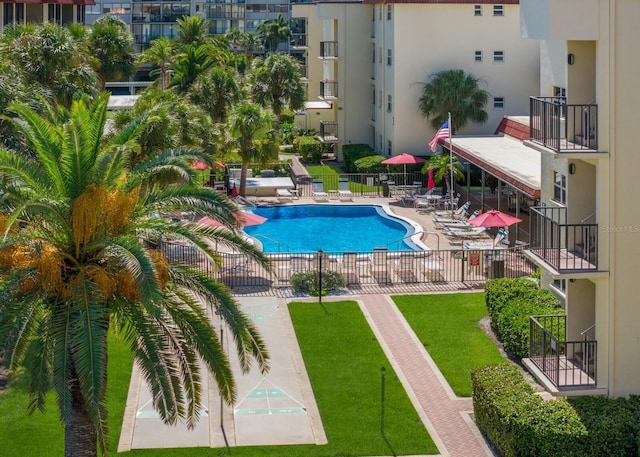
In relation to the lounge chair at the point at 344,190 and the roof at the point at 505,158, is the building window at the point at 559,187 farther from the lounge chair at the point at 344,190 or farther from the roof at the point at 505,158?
the lounge chair at the point at 344,190

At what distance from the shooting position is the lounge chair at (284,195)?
52.3 m

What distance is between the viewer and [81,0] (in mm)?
59031

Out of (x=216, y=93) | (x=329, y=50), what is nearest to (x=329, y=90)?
(x=329, y=50)

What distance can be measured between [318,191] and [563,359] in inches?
1188

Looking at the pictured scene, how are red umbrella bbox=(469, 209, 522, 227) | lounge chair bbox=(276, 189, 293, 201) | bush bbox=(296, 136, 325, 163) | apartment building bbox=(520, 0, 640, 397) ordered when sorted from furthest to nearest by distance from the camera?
A: bush bbox=(296, 136, 325, 163), lounge chair bbox=(276, 189, 293, 201), red umbrella bbox=(469, 209, 522, 227), apartment building bbox=(520, 0, 640, 397)

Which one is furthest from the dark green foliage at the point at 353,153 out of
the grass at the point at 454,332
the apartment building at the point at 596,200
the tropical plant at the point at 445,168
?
the apartment building at the point at 596,200

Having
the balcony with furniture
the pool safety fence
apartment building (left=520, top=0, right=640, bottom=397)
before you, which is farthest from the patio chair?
apartment building (left=520, top=0, right=640, bottom=397)

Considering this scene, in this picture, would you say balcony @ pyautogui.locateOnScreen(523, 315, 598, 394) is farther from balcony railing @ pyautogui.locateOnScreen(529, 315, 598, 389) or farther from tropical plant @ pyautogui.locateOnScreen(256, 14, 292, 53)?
tropical plant @ pyautogui.locateOnScreen(256, 14, 292, 53)

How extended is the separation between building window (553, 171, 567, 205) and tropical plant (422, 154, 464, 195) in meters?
18.6

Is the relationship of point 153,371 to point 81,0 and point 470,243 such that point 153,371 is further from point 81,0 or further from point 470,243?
point 81,0

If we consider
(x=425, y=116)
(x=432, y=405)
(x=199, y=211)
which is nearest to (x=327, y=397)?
(x=432, y=405)

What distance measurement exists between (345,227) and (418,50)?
41.8 ft

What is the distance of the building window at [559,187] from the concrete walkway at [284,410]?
208 inches

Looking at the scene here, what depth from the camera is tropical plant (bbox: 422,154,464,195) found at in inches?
1935
